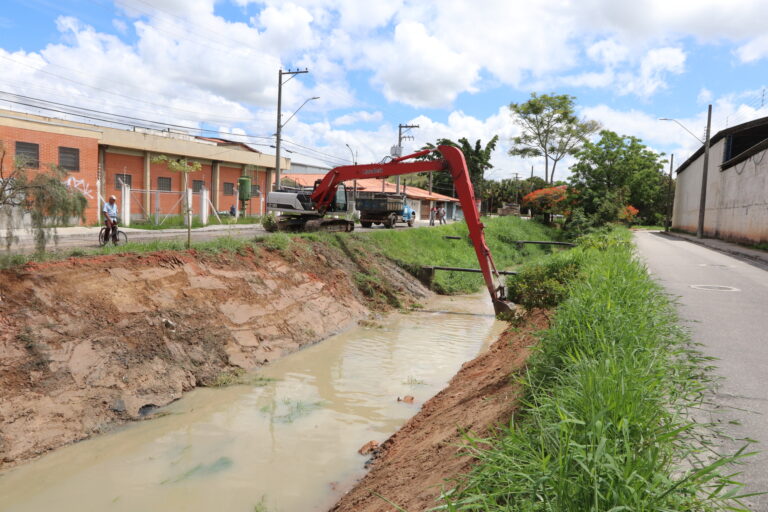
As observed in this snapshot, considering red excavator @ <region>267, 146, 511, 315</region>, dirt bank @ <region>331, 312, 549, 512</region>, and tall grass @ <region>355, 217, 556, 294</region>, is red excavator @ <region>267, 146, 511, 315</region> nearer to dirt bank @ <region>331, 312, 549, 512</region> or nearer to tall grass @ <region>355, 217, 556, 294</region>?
tall grass @ <region>355, 217, 556, 294</region>

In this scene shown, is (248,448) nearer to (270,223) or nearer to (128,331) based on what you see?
(128,331)

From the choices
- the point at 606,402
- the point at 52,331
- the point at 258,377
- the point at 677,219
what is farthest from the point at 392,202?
the point at 677,219

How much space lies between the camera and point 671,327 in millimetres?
6105

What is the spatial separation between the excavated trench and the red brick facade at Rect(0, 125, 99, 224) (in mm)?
17100

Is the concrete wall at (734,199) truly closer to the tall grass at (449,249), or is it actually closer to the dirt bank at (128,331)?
the tall grass at (449,249)

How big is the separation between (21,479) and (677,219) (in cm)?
6183

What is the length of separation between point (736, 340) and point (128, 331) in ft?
30.5

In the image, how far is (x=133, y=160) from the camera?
101 feet

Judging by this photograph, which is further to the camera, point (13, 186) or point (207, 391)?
point (207, 391)

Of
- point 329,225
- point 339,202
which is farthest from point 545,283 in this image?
Result: point 339,202

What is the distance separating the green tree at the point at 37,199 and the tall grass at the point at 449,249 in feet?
42.4

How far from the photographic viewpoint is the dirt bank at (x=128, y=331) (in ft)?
23.8

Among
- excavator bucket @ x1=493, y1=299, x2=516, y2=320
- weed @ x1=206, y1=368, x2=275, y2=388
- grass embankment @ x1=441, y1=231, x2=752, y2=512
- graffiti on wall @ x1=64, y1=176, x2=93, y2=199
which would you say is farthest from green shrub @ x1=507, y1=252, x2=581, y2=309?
graffiti on wall @ x1=64, y1=176, x2=93, y2=199

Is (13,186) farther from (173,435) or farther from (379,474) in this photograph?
(379,474)
